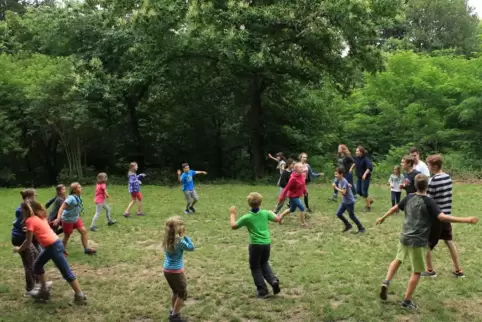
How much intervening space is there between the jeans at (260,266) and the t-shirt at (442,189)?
2745mm

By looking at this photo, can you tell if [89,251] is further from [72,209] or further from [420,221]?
[420,221]

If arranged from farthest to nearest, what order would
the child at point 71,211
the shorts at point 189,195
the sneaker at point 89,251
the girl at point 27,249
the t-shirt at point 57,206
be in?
the shorts at point 189,195, the sneaker at point 89,251, the t-shirt at point 57,206, the child at point 71,211, the girl at point 27,249

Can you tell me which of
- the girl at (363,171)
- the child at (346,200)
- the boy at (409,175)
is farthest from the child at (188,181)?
the boy at (409,175)

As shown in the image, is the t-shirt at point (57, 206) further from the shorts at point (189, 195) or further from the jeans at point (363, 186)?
the jeans at point (363, 186)

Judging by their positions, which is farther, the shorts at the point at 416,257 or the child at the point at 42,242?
the child at the point at 42,242

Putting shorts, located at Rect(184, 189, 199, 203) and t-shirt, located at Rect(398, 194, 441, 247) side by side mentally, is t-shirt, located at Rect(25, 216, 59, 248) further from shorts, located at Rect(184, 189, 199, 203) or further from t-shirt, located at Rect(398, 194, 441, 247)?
shorts, located at Rect(184, 189, 199, 203)

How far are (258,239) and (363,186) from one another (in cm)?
783

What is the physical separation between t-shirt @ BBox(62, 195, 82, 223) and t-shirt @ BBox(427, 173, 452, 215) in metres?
6.18

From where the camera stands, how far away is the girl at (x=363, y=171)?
44.8 feet

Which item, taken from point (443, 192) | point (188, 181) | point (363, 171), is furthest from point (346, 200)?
point (188, 181)

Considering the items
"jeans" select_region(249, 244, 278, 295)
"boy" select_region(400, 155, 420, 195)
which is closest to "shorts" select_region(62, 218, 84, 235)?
"jeans" select_region(249, 244, 278, 295)

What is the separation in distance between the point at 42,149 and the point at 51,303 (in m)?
22.3

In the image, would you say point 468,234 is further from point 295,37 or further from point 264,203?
point 295,37

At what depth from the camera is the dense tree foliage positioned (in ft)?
63.6
